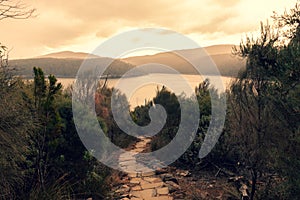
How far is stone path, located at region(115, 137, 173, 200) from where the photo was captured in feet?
21.8

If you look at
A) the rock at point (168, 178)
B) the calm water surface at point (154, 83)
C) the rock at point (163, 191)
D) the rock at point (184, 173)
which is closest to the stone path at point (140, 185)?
the rock at point (163, 191)

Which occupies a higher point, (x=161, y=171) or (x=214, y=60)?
(x=214, y=60)

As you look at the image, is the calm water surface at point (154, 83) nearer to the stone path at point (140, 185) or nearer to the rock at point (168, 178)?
the rock at point (168, 178)

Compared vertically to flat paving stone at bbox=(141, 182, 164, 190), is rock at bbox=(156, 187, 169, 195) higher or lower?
higher

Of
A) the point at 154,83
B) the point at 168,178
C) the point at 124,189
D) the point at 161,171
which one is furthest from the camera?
the point at 154,83

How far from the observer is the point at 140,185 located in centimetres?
752

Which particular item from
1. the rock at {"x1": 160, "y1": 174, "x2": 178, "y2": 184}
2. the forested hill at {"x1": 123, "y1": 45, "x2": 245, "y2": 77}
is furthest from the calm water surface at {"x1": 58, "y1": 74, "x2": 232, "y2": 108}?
the rock at {"x1": 160, "y1": 174, "x2": 178, "y2": 184}

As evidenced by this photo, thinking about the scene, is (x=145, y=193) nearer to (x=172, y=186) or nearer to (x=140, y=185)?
(x=140, y=185)

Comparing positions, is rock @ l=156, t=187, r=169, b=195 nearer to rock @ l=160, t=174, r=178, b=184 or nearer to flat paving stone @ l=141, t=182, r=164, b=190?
flat paving stone @ l=141, t=182, r=164, b=190

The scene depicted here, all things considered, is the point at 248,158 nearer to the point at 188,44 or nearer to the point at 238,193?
the point at 238,193

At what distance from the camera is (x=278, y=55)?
529 cm

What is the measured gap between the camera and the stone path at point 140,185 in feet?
21.8

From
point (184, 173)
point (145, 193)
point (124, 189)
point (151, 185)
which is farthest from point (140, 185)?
point (184, 173)

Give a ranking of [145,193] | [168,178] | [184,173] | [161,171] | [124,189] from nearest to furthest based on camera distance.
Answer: [145,193] < [124,189] < [168,178] < [184,173] < [161,171]
